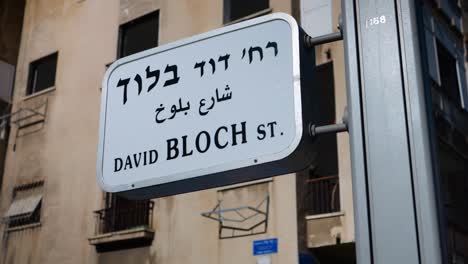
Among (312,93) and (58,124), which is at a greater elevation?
(58,124)

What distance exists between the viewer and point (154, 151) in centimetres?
281

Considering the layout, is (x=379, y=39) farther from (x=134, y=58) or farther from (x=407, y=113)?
(x=134, y=58)

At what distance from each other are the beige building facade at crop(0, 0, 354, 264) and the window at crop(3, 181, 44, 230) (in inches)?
1.2

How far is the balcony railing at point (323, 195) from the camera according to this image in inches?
464

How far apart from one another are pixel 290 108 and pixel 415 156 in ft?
2.26

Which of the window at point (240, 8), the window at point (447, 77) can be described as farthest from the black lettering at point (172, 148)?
the window at point (240, 8)

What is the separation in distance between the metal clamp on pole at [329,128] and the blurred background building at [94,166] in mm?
6313

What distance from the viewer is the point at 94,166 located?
1477 centimetres

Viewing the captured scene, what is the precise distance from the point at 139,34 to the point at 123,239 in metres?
4.85

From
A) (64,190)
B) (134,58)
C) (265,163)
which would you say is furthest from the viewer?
(64,190)

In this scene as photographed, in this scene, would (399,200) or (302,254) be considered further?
(302,254)

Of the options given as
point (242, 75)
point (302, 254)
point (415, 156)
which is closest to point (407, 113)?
point (415, 156)

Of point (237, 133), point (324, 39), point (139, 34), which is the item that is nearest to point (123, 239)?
point (139, 34)

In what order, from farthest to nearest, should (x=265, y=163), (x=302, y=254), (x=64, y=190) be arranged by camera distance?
(x=64, y=190)
(x=302, y=254)
(x=265, y=163)
